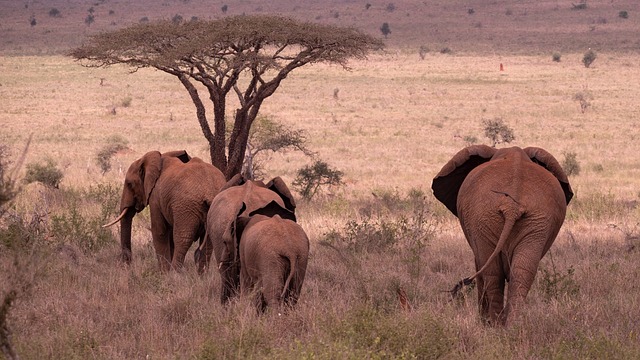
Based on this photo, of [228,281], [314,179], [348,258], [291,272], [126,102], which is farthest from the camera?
[126,102]

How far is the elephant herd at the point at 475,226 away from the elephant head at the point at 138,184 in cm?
173

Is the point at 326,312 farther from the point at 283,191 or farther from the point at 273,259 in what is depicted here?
the point at 283,191

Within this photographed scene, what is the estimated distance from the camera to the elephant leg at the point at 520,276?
22.4ft

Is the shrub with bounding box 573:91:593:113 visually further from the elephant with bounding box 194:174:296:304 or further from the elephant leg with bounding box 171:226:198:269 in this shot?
the elephant with bounding box 194:174:296:304

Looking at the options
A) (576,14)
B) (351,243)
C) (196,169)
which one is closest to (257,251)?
(196,169)

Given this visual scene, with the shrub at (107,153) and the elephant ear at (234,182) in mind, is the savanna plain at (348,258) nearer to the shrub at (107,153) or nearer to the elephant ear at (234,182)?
the shrub at (107,153)

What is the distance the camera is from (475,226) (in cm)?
717

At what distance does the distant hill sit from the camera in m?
86.8

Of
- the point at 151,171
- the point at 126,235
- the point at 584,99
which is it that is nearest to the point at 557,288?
the point at 151,171

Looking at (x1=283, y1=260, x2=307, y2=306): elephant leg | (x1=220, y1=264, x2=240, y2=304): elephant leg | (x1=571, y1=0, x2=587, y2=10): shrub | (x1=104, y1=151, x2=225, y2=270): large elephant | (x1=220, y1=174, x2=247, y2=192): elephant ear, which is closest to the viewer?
(x1=283, y1=260, x2=307, y2=306): elephant leg

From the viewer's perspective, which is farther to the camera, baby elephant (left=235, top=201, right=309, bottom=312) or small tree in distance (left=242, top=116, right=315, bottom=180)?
small tree in distance (left=242, top=116, right=315, bottom=180)

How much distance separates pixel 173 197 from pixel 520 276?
4197 millimetres

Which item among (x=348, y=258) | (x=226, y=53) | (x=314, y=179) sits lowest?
(x=314, y=179)

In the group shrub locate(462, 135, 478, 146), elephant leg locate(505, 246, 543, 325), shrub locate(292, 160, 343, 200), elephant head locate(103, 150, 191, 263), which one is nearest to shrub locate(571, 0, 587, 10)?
shrub locate(462, 135, 478, 146)
